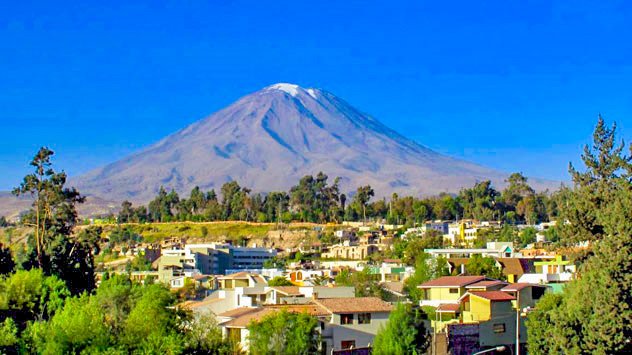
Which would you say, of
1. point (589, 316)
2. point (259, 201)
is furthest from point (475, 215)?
point (589, 316)

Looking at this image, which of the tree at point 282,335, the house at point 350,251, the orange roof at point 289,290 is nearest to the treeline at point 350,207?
the house at point 350,251

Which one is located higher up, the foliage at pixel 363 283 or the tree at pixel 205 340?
the foliage at pixel 363 283

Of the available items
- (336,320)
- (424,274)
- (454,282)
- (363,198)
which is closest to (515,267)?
(424,274)

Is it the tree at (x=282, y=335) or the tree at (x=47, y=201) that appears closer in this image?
the tree at (x=282, y=335)

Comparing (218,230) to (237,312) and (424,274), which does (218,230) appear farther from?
(237,312)

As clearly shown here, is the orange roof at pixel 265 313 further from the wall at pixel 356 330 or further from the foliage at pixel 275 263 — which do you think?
the foliage at pixel 275 263

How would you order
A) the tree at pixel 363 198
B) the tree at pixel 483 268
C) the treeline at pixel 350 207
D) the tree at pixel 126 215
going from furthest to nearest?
the tree at pixel 126 215, the tree at pixel 363 198, the treeline at pixel 350 207, the tree at pixel 483 268
